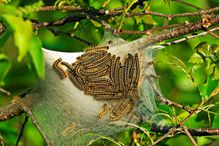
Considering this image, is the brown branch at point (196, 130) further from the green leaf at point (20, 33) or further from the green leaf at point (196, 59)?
the green leaf at point (20, 33)

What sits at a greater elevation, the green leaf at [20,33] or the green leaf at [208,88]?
the green leaf at [20,33]

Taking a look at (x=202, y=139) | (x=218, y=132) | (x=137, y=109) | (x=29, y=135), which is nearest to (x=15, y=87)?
(x=29, y=135)

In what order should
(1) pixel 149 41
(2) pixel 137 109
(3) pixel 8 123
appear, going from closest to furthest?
(1) pixel 149 41 < (2) pixel 137 109 < (3) pixel 8 123

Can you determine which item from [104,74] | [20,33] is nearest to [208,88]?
[104,74]

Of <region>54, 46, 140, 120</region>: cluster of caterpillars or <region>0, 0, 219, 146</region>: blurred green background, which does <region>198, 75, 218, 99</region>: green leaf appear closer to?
<region>0, 0, 219, 146</region>: blurred green background

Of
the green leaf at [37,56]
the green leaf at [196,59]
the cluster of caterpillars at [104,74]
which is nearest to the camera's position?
the green leaf at [37,56]

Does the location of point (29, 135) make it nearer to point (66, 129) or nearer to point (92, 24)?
point (66, 129)

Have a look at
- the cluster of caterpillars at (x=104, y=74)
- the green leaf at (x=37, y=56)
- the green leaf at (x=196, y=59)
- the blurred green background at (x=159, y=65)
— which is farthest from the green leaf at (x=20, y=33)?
the green leaf at (x=196, y=59)

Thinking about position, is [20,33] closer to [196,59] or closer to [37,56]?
[37,56]
